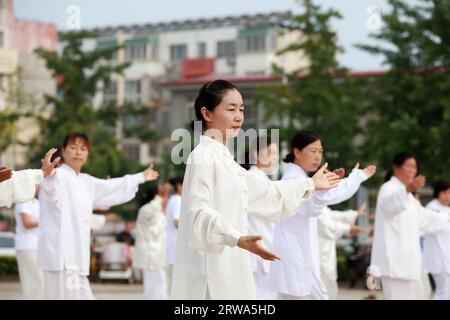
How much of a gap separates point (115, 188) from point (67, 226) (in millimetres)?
654

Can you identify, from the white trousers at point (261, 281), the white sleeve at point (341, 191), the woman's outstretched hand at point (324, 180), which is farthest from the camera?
the white trousers at point (261, 281)

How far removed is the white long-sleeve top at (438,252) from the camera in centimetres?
1385

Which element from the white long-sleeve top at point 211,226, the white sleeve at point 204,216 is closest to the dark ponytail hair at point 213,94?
the white long-sleeve top at point 211,226

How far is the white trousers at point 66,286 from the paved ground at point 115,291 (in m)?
7.88

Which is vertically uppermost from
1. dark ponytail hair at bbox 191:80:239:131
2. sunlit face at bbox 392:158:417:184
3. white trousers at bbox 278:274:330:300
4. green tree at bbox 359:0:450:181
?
green tree at bbox 359:0:450:181

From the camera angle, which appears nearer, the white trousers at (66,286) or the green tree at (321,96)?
the white trousers at (66,286)

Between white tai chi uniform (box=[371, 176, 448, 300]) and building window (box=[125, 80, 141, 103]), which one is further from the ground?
building window (box=[125, 80, 141, 103])

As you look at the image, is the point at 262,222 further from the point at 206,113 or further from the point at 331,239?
the point at 206,113

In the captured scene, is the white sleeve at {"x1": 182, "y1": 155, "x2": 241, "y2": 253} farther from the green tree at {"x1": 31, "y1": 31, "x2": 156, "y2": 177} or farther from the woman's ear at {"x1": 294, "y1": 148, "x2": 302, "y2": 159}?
the green tree at {"x1": 31, "y1": 31, "x2": 156, "y2": 177}

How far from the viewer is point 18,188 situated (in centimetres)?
853

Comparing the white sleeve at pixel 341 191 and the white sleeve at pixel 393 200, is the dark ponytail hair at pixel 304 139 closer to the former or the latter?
the white sleeve at pixel 341 191

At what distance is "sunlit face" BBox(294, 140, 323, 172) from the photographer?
31.3 feet

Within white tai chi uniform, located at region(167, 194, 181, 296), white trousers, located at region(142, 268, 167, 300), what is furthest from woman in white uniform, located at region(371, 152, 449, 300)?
white trousers, located at region(142, 268, 167, 300)

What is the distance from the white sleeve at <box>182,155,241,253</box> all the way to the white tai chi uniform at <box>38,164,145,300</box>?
402 cm
